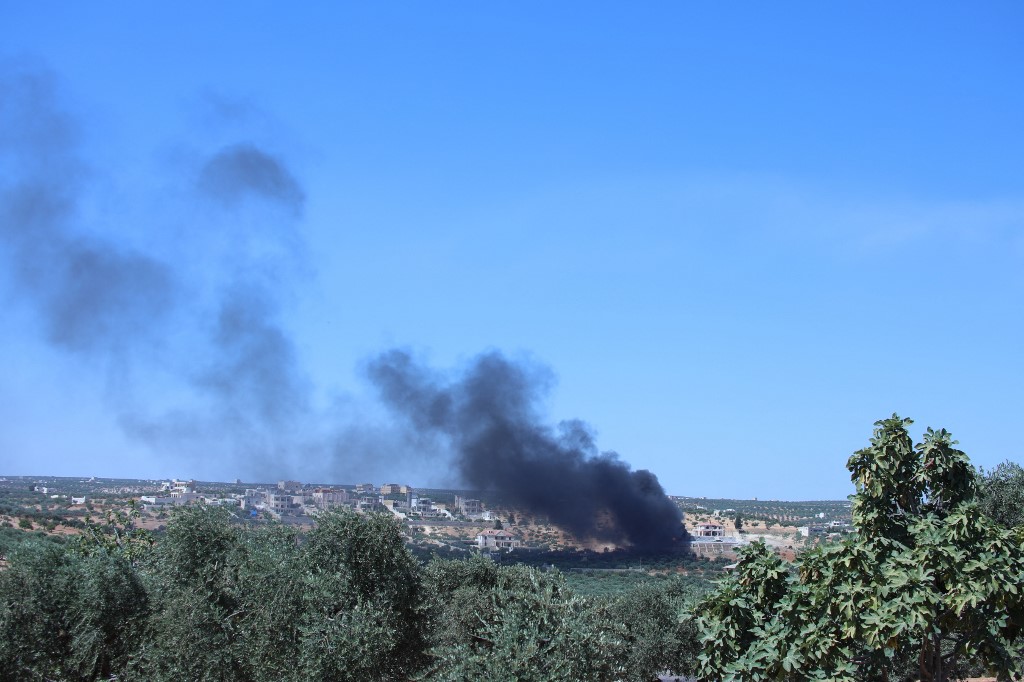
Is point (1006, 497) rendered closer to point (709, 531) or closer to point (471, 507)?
point (709, 531)

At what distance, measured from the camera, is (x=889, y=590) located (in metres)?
14.6

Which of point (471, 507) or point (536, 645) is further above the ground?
point (536, 645)

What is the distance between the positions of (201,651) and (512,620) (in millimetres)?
7853

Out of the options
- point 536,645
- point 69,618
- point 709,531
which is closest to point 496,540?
point 709,531

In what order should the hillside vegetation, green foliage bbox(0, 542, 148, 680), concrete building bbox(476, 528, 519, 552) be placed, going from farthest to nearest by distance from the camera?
concrete building bbox(476, 528, 519, 552), green foliage bbox(0, 542, 148, 680), the hillside vegetation

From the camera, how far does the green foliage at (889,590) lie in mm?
14438

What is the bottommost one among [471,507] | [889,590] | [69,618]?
[471,507]

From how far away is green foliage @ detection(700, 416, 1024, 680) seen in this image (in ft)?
47.4

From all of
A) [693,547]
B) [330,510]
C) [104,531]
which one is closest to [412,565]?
[330,510]

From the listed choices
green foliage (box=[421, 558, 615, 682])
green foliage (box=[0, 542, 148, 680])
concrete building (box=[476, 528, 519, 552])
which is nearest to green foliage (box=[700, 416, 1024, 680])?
green foliage (box=[421, 558, 615, 682])

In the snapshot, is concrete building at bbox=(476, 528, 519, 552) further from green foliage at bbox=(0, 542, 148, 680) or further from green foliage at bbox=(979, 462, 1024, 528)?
green foliage at bbox=(0, 542, 148, 680)

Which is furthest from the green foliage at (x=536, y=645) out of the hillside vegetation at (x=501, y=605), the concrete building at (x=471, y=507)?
the concrete building at (x=471, y=507)

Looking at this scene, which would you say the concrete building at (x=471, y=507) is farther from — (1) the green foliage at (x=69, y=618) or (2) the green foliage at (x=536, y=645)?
(2) the green foliage at (x=536, y=645)

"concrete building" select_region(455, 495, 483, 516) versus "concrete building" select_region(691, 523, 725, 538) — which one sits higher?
"concrete building" select_region(455, 495, 483, 516)
